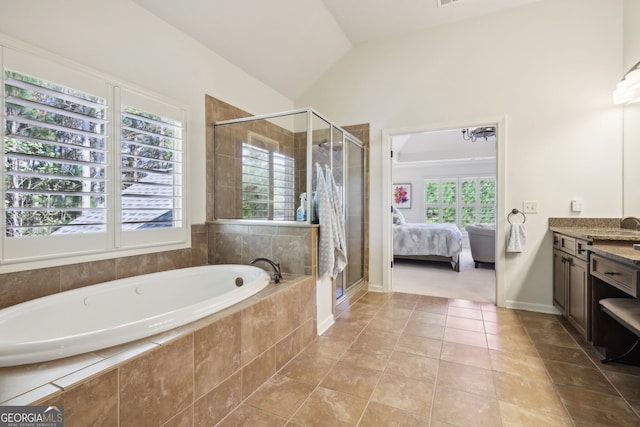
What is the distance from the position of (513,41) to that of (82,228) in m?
4.12

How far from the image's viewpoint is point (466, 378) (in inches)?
71.8

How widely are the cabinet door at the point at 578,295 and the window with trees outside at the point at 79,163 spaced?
3219 millimetres

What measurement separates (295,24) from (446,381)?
11.1 ft

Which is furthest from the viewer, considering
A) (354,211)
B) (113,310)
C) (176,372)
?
(354,211)

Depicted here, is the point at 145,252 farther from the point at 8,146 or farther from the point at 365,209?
the point at 365,209

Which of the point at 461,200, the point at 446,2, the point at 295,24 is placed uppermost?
the point at 446,2

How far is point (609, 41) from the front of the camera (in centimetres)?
272

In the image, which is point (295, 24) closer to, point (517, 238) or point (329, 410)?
point (517, 238)

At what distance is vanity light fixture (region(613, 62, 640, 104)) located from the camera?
7.52 ft

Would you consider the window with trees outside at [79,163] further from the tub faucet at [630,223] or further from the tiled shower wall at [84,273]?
the tub faucet at [630,223]

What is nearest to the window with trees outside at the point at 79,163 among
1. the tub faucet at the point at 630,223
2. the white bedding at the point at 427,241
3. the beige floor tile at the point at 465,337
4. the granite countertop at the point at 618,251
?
the beige floor tile at the point at 465,337

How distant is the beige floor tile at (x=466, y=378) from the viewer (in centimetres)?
171

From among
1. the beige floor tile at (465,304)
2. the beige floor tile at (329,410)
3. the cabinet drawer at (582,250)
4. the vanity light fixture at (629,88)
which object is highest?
the vanity light fixture at (629,88)

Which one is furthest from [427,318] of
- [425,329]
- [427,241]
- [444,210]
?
[444,210]
